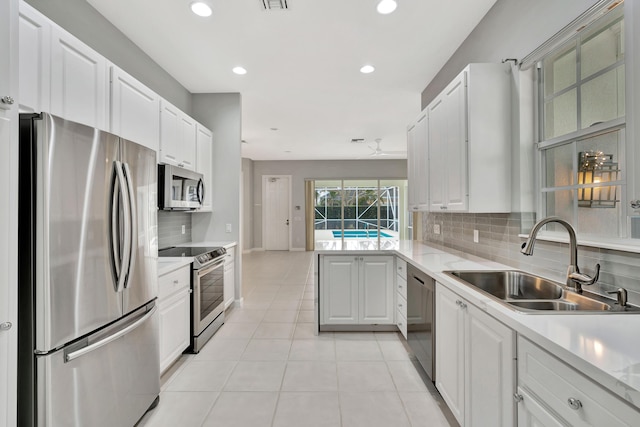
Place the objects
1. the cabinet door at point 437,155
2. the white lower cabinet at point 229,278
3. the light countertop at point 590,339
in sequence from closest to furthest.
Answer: the light countertop at point 590,339
the cabinet door at point 437,155
the white lower cabinet at point 229,278

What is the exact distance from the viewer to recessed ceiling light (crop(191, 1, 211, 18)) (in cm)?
227

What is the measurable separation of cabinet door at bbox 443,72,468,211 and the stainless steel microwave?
8.16ft

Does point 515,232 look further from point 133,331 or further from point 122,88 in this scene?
point 122,88

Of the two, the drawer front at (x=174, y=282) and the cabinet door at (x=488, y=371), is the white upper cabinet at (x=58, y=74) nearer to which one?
the drawer front at (x=174, y=282)

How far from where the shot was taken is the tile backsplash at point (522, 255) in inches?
52.3

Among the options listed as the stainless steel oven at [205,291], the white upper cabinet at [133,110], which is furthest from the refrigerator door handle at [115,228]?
the stainless steel oven at [205,291]

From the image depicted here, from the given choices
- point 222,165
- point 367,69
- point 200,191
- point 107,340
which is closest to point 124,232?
point 107,340

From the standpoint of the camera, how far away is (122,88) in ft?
7.52

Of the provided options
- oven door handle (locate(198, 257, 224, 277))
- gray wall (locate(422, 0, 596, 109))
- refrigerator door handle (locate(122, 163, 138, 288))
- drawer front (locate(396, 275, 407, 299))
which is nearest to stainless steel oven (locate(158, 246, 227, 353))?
oven door handle (locate(198, 257, 224, 277))

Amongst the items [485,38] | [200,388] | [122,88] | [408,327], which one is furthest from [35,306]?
[485,38]

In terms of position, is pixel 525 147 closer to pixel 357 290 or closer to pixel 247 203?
pixel 357 290

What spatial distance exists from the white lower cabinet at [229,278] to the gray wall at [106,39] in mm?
1948

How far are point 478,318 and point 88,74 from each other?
2.65 m

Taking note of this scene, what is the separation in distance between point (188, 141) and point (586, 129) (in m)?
3.37
